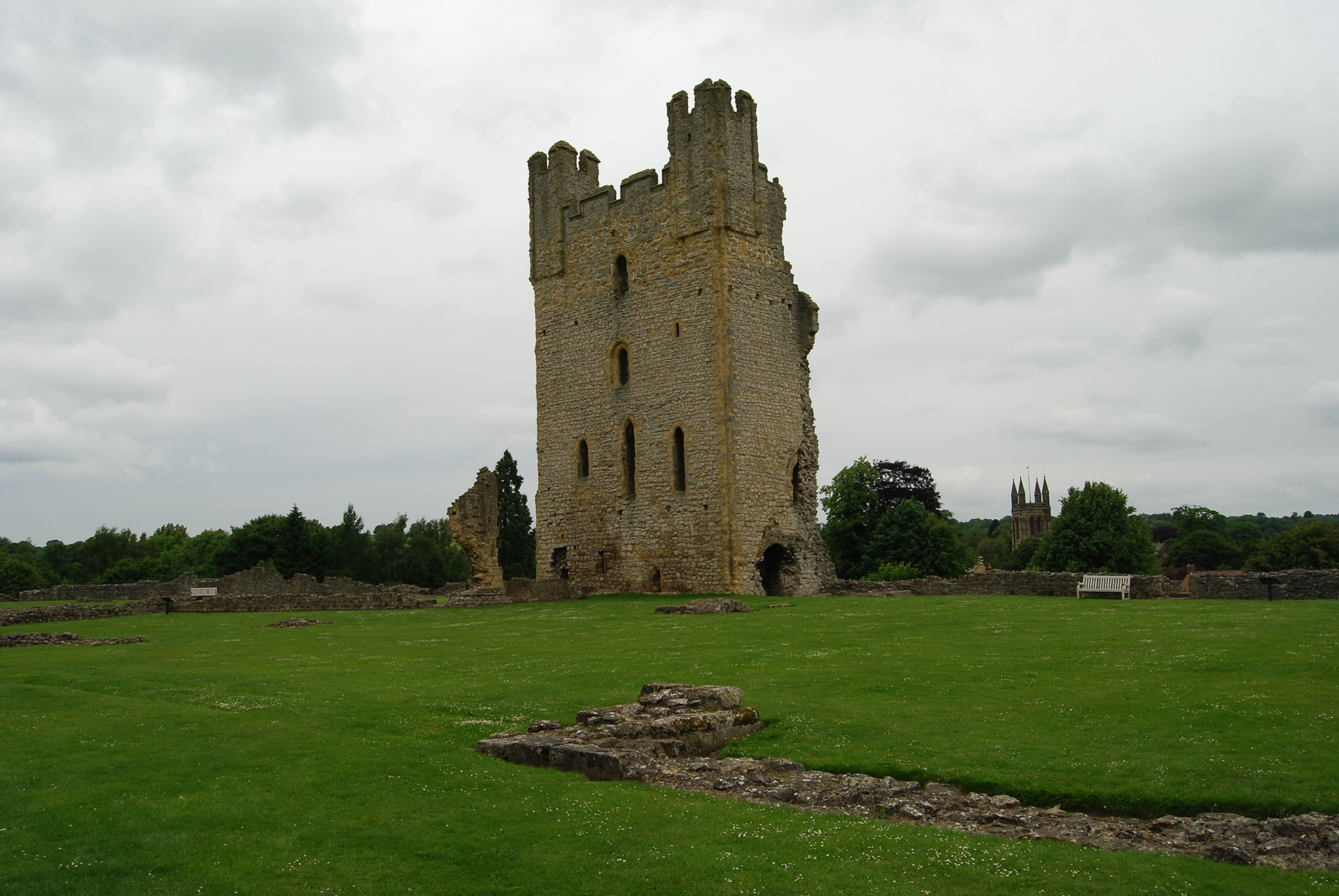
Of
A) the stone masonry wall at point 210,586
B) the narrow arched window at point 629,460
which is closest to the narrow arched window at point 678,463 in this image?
the narrow arched window at point 629,460

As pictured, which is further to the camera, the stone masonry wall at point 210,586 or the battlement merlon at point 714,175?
the stone masonry wall at point 210,586

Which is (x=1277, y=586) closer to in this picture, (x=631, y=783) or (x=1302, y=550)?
(x=631, y=783)

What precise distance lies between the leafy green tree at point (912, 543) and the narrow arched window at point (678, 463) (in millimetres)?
21687

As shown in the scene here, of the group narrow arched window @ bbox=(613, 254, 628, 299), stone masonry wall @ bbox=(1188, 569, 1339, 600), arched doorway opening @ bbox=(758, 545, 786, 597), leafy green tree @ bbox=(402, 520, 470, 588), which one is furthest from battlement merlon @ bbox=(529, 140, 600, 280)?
leafy green tree @ bbox=(402, 520, 470, 588)

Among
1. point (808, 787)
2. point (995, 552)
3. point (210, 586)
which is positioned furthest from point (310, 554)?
point (995, 552)

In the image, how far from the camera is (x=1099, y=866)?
5938 mm

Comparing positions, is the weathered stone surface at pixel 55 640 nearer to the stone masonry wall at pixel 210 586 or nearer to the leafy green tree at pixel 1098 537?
the stone masonry wall at pixel 210 586

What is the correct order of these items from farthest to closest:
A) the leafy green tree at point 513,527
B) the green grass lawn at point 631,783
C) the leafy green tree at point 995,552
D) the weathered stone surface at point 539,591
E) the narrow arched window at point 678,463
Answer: the leafy green tree at point 995,552 → the leafy green tree at point 513,527 → the weathered stone surface at point 539,591 → the narrow arched window at point 678,463 → the green grass lawn at point 631,783

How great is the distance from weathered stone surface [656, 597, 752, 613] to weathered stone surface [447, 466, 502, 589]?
12495 millimetres

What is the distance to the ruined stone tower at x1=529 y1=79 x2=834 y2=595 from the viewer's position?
1203 inches

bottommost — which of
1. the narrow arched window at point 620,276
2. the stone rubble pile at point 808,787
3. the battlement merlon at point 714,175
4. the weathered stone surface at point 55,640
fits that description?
the stone rubble pile at point 808,787

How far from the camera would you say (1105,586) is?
23.8 metres

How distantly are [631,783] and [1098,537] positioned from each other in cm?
4923

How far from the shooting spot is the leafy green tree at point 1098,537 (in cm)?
5134
